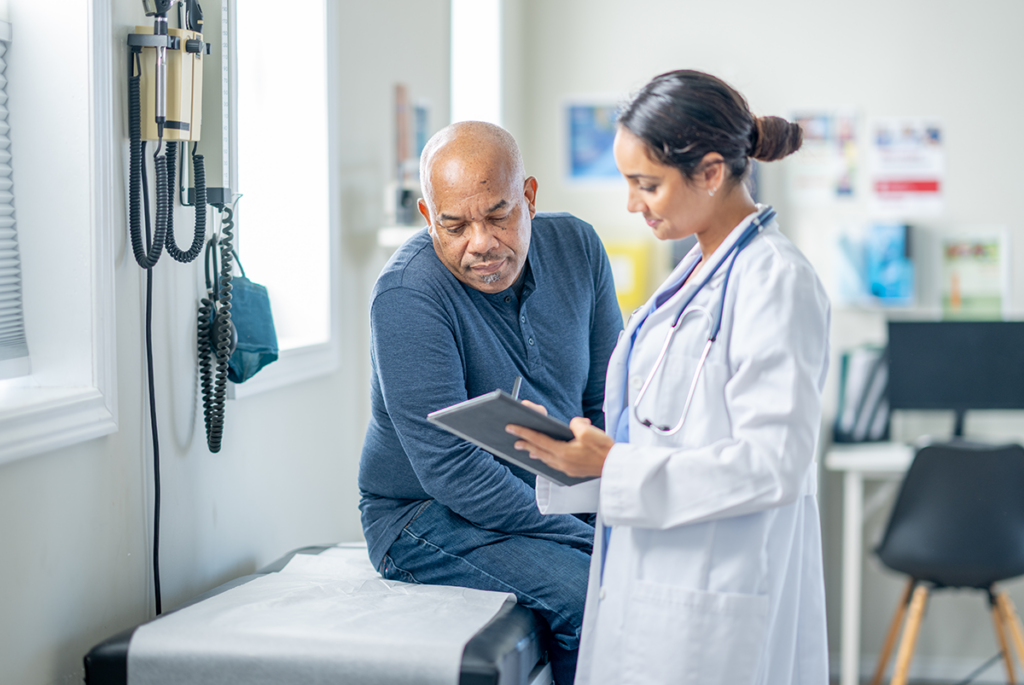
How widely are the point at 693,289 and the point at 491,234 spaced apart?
37cm

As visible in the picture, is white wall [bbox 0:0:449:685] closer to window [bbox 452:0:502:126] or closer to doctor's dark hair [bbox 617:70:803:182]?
doctor's dark hair [bbox 617:70:803:182]

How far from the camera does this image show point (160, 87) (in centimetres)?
136

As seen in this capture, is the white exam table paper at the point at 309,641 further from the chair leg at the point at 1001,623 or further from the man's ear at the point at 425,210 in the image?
the chair leg at the point at 1001,623

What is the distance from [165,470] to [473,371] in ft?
1.68

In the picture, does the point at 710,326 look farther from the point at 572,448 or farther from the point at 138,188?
the point at 138,188

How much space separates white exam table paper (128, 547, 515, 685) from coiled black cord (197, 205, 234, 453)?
1.08ft

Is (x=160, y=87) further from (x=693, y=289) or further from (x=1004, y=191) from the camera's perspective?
(x=1004, y=191)

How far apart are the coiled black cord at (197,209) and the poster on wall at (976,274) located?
275 centimetres

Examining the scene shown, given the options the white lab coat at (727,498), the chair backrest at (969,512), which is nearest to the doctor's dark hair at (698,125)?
the white lab coat at (727,498)

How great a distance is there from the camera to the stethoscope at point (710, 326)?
1122 mm

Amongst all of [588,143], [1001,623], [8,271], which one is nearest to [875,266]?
[588,143]

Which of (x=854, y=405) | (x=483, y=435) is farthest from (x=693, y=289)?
(x=854, y=405)

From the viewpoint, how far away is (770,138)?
1.15 metres

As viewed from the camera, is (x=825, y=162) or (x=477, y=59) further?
(x=825, y=162)
